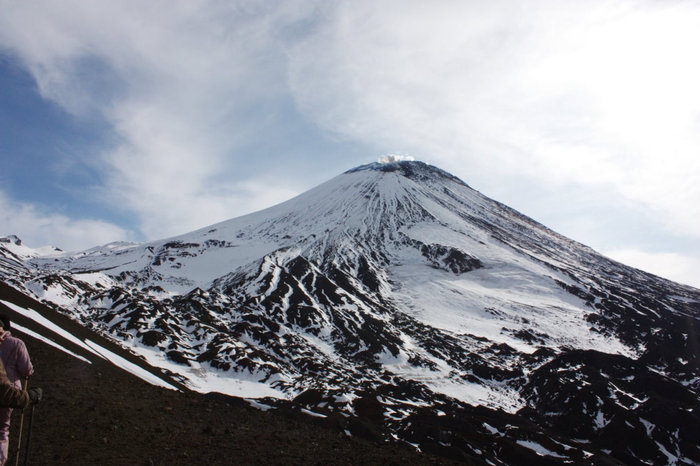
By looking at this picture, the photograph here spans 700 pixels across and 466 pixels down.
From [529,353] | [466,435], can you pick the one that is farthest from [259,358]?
[529,353]

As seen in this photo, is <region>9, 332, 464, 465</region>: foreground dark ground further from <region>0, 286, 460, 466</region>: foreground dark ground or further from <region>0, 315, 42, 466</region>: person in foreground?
<region>0, 315, 42, 466</region>: person in foreground

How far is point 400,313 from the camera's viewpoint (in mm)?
94188

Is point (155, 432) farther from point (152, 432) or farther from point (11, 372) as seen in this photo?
point (11, 372)

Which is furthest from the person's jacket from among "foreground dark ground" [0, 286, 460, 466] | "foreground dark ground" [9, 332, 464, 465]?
"foreground dark ground" [9, 332, 464, 465]

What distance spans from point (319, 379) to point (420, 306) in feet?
143

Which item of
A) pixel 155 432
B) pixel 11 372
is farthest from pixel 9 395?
pixel 155 432

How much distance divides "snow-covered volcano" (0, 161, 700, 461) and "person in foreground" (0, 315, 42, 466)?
32.3 meters

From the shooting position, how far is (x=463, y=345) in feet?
263

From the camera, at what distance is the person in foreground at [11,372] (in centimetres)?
628

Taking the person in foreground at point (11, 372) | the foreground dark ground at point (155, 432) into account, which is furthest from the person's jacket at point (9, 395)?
the foreground dark ground at point (155, 432)

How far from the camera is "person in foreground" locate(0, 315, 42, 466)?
6.28m

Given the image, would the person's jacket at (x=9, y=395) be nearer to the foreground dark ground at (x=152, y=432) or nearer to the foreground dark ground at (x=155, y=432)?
the foreground dark ground at (x=152, y=432)

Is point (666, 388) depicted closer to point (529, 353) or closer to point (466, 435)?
point (529, 353)

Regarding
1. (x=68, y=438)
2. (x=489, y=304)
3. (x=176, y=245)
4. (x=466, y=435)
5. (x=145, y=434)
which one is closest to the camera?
(x=68, y=438)
